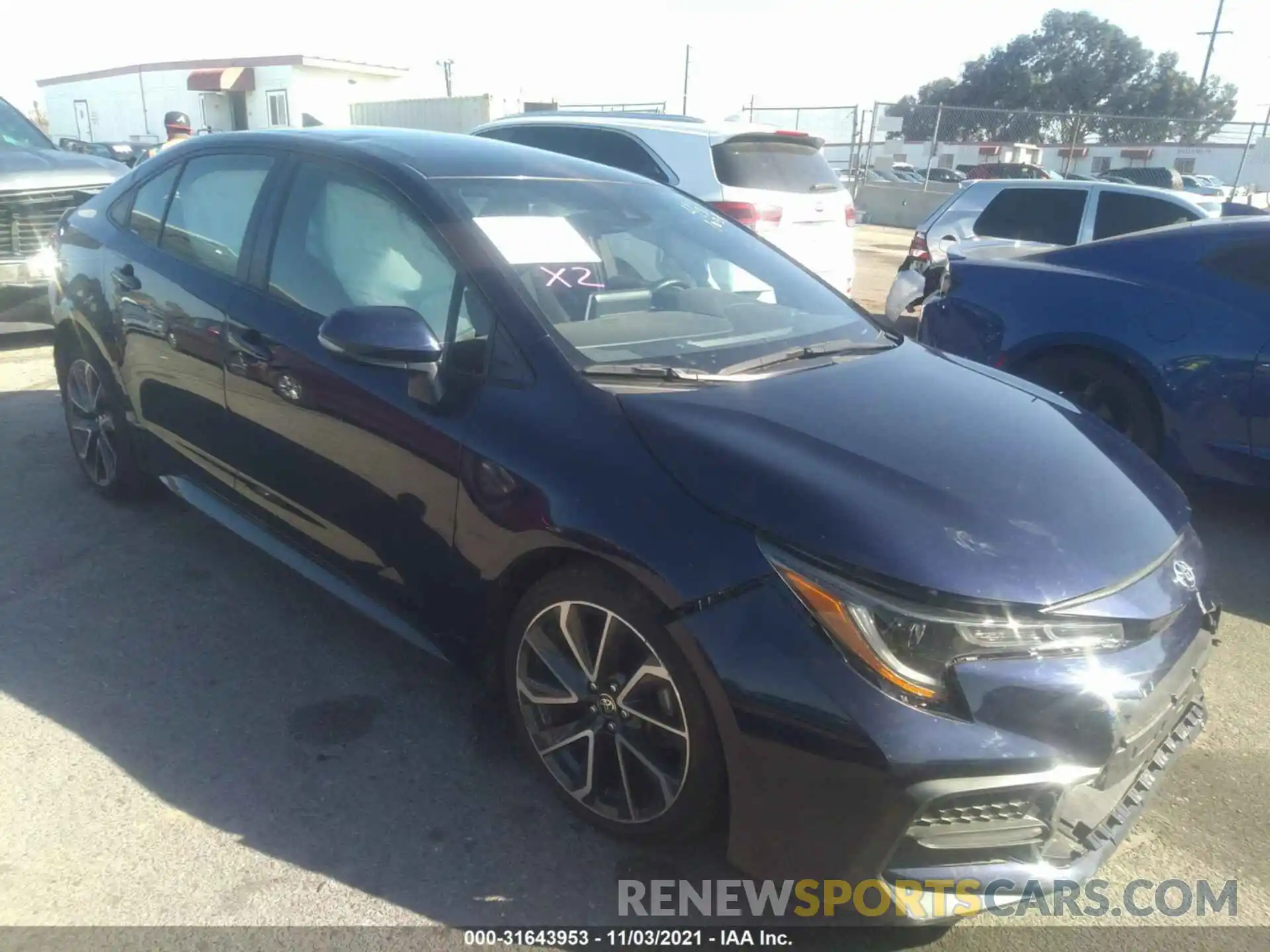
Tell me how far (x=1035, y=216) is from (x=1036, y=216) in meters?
0.01

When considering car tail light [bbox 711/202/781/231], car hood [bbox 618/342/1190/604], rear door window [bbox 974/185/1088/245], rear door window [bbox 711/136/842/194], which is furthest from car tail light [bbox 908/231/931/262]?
car hood [bbox 618/342/1190/604]

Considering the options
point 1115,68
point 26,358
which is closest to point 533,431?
point 26,358

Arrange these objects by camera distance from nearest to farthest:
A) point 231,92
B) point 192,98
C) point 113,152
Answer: point 113,152, point 231,92, point 192,98

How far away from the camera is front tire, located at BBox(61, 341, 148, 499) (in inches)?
163

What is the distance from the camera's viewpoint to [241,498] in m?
3.43

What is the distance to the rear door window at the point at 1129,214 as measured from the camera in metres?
8.27

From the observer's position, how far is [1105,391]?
196 inches

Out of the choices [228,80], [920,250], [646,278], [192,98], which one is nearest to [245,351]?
[646,278]

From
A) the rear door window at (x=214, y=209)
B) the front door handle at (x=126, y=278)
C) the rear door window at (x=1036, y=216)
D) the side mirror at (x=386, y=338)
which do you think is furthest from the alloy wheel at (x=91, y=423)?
the rear door window at (x=1036, y=216)

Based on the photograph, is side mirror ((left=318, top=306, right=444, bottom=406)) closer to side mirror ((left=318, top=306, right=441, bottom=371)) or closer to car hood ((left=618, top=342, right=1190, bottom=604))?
side mirror ((left=318, top=306, right=441, bottom=371))

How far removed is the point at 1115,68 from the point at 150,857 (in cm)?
7143

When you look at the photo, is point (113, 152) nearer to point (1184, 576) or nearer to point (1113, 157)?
point (1184, 576)

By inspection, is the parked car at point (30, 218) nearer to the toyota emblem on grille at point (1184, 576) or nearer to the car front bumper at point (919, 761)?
the car front bumper at point (919, 761)

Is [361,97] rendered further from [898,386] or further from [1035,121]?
[898,386]
